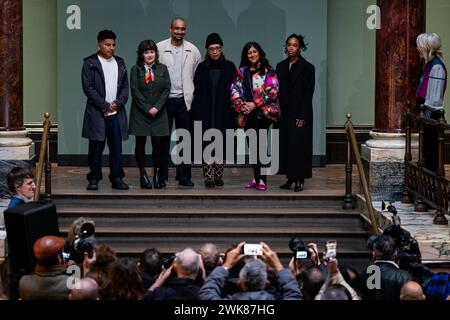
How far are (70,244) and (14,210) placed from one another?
707 millimetres

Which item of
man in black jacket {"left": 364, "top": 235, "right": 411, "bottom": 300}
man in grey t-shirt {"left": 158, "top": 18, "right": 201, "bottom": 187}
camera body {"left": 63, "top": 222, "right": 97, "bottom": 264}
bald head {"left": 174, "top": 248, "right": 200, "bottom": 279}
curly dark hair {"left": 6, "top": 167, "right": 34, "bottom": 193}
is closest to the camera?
bald head {"left": 174, "top": 248, "right": 200, "bottom": 279}

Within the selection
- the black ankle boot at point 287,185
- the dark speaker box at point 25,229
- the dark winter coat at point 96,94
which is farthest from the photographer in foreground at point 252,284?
the black ankle boot at point 287,185

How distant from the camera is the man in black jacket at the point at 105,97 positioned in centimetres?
1516

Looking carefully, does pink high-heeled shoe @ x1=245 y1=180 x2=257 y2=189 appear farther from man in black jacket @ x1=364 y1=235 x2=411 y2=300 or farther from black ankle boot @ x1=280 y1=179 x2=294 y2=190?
man in black jacket @ x1=364 y1=235 x2=411 y2=300

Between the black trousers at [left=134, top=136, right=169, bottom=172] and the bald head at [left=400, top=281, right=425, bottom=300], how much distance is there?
6.18 metres

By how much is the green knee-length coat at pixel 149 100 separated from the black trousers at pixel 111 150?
0.23m

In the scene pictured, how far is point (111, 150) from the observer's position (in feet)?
50.5

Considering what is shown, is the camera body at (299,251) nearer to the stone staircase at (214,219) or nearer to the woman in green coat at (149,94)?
the stone staircase at (214,219)

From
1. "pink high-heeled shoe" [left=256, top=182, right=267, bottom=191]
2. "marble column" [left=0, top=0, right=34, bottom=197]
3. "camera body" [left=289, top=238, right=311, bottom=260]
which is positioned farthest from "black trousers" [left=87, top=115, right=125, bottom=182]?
"camera body" [left=289, top=238, right=311, bottom=260]

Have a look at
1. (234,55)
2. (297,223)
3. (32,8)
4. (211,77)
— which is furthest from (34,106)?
(297,223)

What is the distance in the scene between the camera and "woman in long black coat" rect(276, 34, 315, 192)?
1538 centimetres

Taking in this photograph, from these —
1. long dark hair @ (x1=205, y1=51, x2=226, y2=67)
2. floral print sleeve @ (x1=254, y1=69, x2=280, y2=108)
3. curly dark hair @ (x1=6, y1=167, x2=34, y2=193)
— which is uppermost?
long dark hair @ (x1=205, y1=51, x2=226, y2=67)

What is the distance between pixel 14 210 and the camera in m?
12.0
